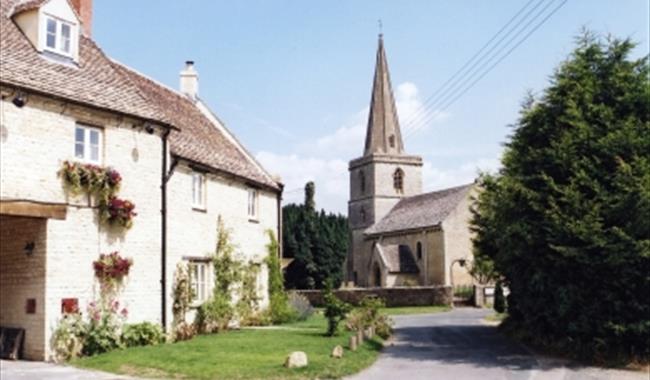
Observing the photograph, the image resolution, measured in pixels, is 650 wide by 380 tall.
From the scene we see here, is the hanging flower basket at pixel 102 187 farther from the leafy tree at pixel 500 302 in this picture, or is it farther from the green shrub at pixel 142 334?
the leafy tree at pixel 500 302

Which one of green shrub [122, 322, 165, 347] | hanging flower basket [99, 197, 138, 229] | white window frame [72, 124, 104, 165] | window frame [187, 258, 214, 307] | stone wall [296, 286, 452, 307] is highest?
white window frame [72, 124, 104, 165]

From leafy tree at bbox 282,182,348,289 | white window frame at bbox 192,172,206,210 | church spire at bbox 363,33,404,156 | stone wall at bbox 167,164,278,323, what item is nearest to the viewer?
stone wall at bbox 167,164,278,323

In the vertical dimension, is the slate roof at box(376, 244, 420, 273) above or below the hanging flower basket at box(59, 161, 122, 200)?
below

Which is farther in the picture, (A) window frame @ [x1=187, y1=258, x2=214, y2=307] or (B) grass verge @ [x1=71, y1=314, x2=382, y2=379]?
(A) window frame @ [x1=187, y1=258, x2=214, y2=307]

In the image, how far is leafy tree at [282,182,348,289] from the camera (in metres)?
52.2

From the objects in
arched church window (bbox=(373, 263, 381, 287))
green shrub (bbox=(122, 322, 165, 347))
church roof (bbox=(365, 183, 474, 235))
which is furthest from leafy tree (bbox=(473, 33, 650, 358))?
arched church window (bbox=(373, 263, 381, 287))

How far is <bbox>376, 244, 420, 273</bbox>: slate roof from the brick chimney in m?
40.3

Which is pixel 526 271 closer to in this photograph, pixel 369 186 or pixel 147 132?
pixel 147 132

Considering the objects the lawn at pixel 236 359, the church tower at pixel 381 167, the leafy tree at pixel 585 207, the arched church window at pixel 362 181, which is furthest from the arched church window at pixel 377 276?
the leafy tree at pixel 585 207

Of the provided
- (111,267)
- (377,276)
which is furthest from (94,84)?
(377,276)

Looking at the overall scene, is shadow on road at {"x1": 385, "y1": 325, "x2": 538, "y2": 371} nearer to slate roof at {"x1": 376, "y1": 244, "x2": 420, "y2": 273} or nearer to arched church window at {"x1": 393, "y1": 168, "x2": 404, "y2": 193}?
slate roof at {"x1": 376, "y1": 244, "x2": 420, "y2": 273}

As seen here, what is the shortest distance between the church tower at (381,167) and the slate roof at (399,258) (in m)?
9.31

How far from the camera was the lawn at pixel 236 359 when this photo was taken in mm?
13930

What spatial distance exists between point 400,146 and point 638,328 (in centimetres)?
5711
